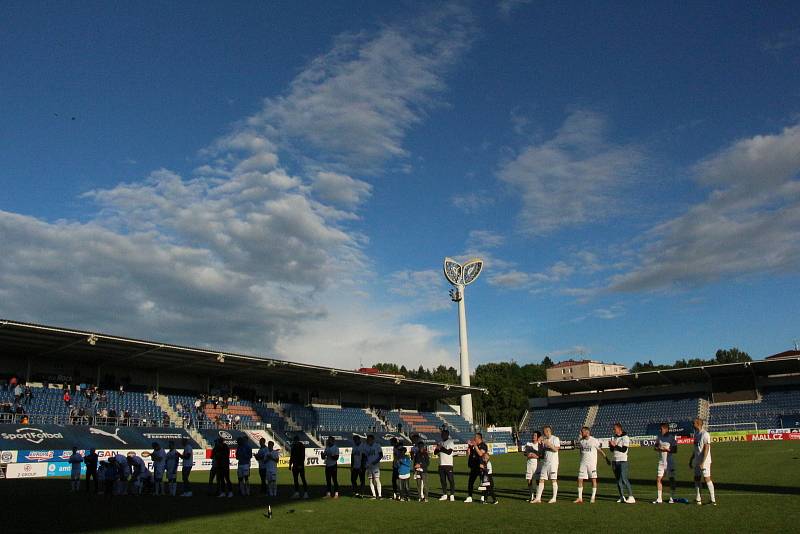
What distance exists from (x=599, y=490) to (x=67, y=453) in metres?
26.3

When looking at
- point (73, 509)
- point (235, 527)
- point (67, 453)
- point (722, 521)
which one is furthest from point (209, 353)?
point (722, 521)

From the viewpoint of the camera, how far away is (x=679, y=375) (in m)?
75.9

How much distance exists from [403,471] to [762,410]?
6443 cm

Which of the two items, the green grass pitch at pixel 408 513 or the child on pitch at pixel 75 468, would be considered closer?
the green grass pitch at pixel 408 513

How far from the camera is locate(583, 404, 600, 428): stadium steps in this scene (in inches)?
3120

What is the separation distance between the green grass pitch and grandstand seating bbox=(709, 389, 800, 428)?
178 ft

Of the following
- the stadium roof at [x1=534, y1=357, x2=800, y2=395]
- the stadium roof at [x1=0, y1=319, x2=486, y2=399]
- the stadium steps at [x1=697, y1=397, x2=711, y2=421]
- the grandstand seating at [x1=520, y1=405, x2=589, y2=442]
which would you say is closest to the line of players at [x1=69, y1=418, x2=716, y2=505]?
the stadium roof at [x1=0, y1=319, x2=486, y2=399]

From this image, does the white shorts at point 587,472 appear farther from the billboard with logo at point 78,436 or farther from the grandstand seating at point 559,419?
the grandstand seating at point 559,419

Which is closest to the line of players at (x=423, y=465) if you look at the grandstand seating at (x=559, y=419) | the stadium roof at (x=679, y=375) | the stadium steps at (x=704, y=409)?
the stadium roof at (x=679, y=375)

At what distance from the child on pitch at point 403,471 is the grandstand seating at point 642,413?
59278 mm

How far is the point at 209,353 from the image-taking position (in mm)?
48031

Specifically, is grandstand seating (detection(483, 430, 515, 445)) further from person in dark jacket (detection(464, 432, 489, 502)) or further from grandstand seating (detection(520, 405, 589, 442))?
person in dark jacket (detection(464, 432, 489, 502))

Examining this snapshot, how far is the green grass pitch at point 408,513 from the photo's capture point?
39.1ft

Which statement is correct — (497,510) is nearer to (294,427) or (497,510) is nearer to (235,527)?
(235,527)
